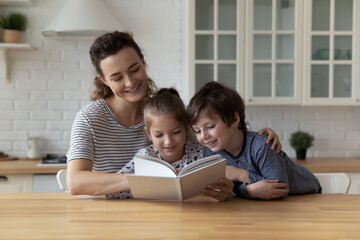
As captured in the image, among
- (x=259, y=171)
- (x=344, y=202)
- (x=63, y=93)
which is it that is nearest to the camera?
(x=344, y=202)

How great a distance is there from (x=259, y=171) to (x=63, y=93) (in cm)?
261

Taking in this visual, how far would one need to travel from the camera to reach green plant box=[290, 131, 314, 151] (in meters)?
4.23

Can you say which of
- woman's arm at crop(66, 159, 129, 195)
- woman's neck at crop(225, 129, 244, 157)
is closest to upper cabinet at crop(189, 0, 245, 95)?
woman's neck at crop(225, 129, 244, 157)

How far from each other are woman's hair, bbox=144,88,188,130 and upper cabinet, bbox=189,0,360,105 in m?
1.77

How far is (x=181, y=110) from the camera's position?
2252mm

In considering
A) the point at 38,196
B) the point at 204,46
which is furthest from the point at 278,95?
the point at 38,196

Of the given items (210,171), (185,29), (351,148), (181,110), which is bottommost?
(351,148)

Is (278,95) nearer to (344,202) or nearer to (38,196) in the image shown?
(344,202)

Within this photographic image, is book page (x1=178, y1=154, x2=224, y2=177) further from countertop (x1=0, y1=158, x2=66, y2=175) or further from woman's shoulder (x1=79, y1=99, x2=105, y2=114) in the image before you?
countertop (x1=0, y1=158, x2=66, y2=175)

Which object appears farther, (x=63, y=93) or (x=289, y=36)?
(x=63, y=93)

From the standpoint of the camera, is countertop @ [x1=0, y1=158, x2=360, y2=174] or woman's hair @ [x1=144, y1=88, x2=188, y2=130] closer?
woman's hair @ [x1=144, y1=88, x2=188, y2=130]

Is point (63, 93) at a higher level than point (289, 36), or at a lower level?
lower

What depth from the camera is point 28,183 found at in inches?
150

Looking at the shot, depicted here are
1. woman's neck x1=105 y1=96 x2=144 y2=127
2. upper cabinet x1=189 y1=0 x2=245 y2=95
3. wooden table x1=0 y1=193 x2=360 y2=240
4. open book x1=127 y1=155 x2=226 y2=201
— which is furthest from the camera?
upper cabinet x1=189 y1=0 x2=245 y2=95
